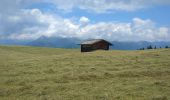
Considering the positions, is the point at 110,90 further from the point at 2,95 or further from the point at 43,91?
the point at 2,95

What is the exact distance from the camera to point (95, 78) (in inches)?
1287

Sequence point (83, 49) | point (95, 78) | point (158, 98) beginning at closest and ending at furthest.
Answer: point (158, 98) → point (95, 78) → point (83, 49)

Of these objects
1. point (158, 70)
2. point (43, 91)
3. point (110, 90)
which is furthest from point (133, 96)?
point (158, 70)

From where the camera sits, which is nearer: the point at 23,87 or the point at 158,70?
the point at 23,87

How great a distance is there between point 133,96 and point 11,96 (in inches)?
353

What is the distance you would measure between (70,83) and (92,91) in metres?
4.74

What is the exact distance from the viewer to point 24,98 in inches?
936

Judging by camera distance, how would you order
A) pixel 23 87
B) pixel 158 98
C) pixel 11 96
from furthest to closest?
pixel 23 87
pixel 11 96
pixel 158 98

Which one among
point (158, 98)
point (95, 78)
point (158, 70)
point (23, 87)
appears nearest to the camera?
point (158, 98)

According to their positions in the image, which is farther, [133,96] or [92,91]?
[92,91]

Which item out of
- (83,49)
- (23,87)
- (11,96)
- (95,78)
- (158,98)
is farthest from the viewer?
(83,49)

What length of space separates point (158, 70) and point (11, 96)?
17621 mm

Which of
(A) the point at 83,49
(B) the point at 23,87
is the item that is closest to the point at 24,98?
(B) the point at 23,87

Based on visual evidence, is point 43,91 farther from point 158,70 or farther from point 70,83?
point 158,70
